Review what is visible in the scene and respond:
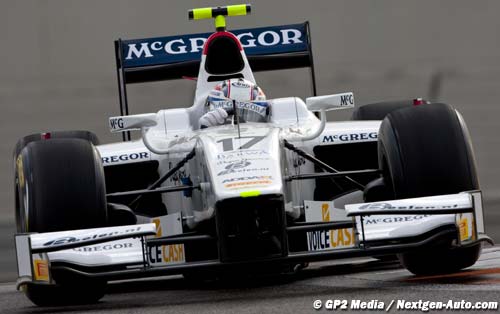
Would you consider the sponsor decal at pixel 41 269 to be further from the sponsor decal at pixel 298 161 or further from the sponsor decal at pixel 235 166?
the sponsor decal at pixel 298 161

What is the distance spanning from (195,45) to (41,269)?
12.5 feet

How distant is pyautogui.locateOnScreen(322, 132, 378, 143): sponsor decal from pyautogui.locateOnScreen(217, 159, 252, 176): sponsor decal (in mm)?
1629

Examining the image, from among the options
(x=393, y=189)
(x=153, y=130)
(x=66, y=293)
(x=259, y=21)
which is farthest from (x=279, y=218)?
(x=259, y=21)

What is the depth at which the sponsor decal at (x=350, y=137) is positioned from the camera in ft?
23.6

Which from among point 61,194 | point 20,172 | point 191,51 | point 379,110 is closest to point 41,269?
point 61,194

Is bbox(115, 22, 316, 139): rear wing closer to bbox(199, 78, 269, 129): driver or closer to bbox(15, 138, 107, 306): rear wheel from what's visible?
bbox(199, 78, 269, 129): driver

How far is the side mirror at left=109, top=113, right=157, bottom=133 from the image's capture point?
6270mm

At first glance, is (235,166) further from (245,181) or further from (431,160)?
(431,160)

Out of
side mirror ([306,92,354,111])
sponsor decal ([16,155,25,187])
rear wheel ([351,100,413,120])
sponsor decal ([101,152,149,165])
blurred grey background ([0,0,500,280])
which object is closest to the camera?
sponsor decal ([16,155,25,187])

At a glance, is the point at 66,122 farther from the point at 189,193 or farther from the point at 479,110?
the point at 189,193

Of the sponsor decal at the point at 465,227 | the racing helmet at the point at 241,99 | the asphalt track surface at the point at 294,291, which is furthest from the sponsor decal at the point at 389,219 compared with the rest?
the racing helmet at the point at 241,99

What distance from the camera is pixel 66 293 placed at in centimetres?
600

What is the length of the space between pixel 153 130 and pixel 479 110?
7491 millimetres

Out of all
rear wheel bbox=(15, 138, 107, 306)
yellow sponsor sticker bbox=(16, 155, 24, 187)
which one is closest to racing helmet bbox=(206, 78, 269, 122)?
rear wheel bbox=(15, 138, 107, 306)
